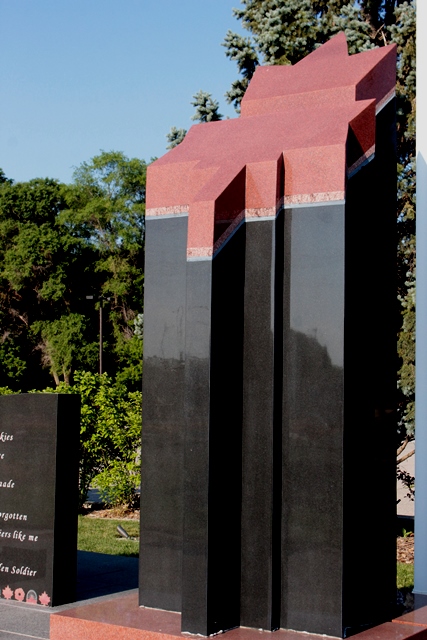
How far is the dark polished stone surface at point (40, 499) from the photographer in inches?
301

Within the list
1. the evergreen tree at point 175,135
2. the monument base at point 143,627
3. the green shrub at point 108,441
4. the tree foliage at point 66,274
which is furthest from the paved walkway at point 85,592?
the tree foliage at point 66,274

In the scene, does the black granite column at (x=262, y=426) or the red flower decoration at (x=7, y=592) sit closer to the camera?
the black granite column at (x=262, y=426)

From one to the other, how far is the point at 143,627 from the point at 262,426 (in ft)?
5.04

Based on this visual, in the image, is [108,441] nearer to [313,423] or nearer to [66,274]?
[313,423]

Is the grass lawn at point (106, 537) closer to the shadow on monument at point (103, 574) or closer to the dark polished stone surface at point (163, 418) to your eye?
the shadow on monument at point (103, 574)

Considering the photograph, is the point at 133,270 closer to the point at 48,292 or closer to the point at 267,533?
the point at 48,292

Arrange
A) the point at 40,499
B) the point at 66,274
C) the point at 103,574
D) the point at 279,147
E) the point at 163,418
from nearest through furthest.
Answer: the point at 279,147 → the point at 163,418 → the point at 40,499 → the point at 103,574 → the point at 66,274

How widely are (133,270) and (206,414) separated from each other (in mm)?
37108

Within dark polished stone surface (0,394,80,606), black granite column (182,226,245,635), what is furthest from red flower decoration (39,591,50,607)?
black granite column (182,226,245,635)

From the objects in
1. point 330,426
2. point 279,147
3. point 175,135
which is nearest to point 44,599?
point 330,426

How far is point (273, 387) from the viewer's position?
5.73 meters

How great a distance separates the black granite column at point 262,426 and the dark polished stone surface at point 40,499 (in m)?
2.50

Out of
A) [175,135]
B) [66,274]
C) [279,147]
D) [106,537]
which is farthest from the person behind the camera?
[66,274]

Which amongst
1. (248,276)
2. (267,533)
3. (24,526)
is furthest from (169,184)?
(24,526)
